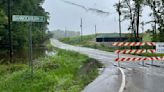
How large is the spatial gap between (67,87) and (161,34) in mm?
45022

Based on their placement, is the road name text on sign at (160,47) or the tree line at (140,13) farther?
the tree line at (140,13)

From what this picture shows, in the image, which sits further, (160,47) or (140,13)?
(140,13)

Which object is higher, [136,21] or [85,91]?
[136,21]

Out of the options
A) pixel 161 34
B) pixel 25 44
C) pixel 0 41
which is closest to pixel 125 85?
pixel 161 34

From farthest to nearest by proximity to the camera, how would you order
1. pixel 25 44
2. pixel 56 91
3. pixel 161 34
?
pixel 25 44
pixel 161 34
pixel 56 91

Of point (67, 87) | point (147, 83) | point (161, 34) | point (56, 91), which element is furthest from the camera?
point (161, 34)

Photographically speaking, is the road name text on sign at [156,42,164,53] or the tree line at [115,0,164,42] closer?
the road name text on sign at [156,42,164,53]

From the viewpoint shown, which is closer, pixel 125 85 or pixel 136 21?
pixel 125 85

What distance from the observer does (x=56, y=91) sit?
11.1m

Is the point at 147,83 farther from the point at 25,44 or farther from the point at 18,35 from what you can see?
the point at 25,44

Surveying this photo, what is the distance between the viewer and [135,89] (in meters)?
11.6

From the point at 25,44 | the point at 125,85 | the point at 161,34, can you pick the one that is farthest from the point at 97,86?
the point at 25,44

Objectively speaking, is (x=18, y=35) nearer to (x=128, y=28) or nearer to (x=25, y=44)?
(x=25, y=44)

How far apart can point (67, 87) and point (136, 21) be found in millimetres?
45140
